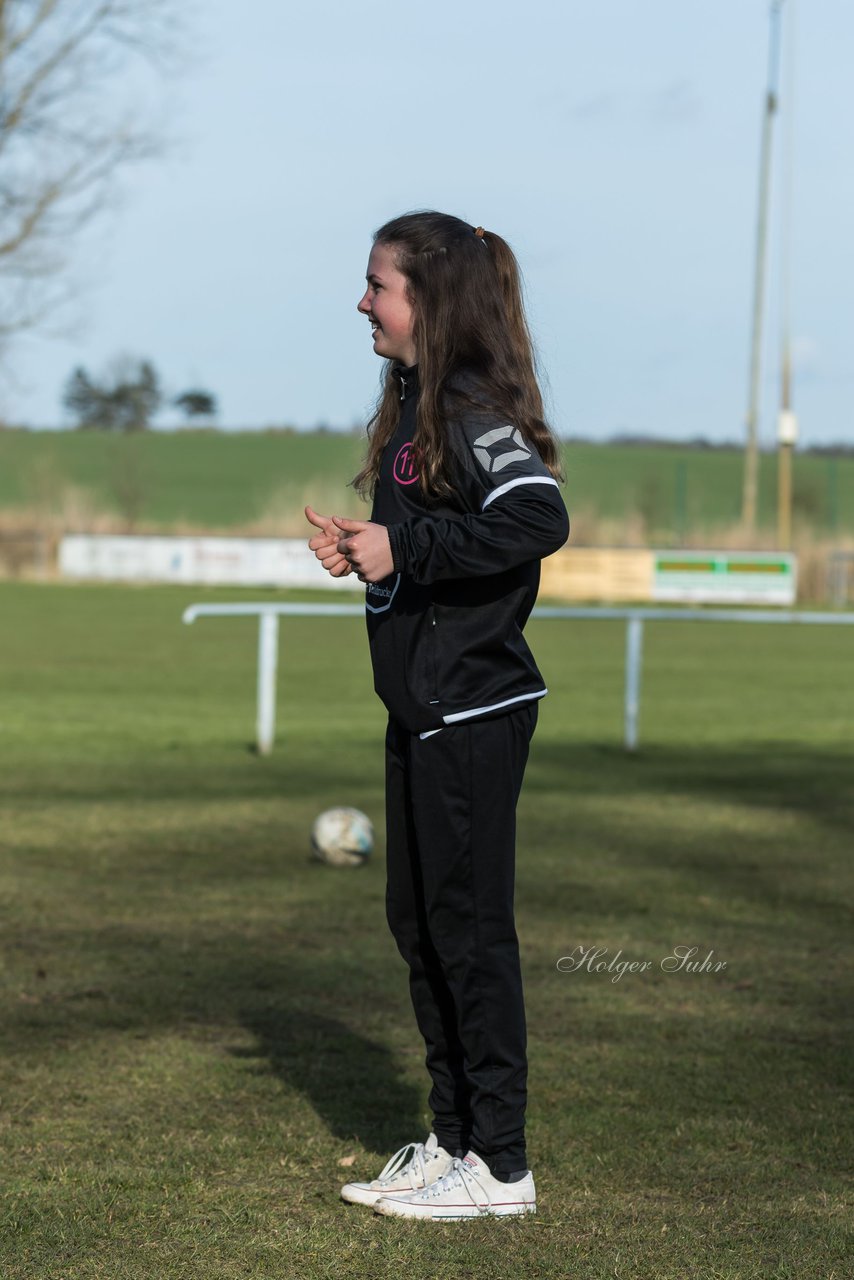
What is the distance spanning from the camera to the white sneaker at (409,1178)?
11.7 ft

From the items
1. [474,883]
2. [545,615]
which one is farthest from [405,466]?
[545,615]

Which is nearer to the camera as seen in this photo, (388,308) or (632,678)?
(388,308)

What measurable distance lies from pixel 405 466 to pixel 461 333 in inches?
11.2

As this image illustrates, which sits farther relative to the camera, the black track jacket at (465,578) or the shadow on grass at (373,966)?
the shadow on grass at (373,966)

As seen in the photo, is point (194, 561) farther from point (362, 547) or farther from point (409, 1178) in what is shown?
point (362, 547)

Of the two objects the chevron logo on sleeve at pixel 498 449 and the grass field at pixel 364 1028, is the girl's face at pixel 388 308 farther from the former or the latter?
the grass field at pixel 364 1028

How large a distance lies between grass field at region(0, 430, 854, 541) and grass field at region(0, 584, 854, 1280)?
124 feet

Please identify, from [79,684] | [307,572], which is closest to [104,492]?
[307,572]

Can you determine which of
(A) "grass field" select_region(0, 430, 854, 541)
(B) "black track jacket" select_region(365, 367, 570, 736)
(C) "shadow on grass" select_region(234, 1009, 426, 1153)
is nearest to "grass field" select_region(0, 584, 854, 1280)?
(C) "shadow on grass" select_region(234, 1009, 426, 1153)

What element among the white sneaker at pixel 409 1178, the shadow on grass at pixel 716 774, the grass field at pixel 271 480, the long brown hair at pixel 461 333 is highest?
the grass field at pixel 271 480

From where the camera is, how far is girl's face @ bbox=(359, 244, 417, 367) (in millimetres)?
3480

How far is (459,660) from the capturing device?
3359 mm

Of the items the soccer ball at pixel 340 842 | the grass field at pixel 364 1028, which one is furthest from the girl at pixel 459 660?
the soccer ball at pixel 340 842

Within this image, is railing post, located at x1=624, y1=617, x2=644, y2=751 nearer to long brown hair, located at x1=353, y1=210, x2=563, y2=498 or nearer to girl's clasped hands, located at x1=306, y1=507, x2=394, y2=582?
long brown hair, located at x1=353, y1=210, x2=563, y2=498
